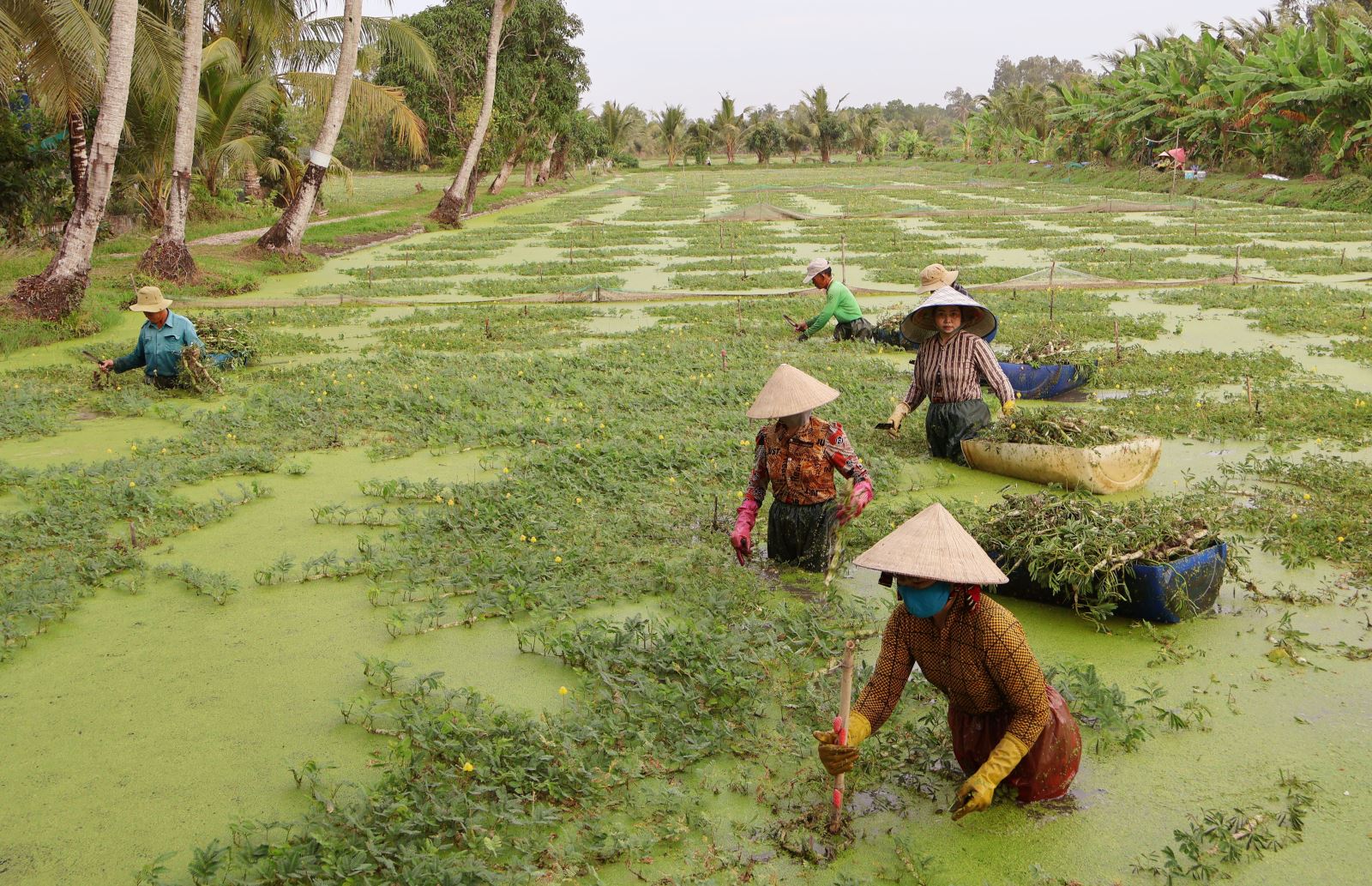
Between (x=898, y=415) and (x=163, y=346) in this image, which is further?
(x=163, y=346)

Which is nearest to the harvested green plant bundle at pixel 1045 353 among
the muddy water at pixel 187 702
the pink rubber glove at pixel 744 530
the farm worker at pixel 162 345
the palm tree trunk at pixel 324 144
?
the pink rubber glove at pixel 744 530

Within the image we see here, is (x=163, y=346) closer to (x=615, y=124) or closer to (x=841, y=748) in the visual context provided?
(x=841, y=748)

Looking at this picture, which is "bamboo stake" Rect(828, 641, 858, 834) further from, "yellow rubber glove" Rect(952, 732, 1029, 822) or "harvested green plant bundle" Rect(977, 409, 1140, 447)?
"harvested green plant bundle" Rect(977, 409, 1140, 447)

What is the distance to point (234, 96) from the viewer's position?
21359mm

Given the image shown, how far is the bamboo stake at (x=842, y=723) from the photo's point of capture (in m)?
3.10

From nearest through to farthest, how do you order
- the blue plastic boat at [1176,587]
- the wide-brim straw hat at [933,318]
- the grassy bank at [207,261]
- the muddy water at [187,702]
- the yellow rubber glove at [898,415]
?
the muddy water at [187,702] → the blue plastic boat at [1176,587] → the wide-brim straw hat at [933,318] → the yellow rubber glove at [898,415] → the grassy bank at [207,261]

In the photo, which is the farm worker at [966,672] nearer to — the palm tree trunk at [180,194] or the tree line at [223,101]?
the tree line at [223,101]

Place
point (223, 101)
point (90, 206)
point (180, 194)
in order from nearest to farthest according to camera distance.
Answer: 1. point (90, 206)
2. point (180, 194)
3. point (223, 101)

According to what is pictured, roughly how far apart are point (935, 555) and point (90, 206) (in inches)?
497

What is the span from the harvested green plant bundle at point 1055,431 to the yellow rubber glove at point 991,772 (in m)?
3.48

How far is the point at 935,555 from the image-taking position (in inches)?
124

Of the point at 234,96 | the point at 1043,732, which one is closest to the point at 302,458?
the point at 1043,732

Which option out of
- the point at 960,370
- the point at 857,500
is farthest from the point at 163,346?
the point at 857,500

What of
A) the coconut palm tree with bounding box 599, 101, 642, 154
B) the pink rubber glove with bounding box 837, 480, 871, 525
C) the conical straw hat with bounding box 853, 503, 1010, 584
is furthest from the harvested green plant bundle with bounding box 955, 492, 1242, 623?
the coconut palm tree with bounding box 599, 101, 642, 154
